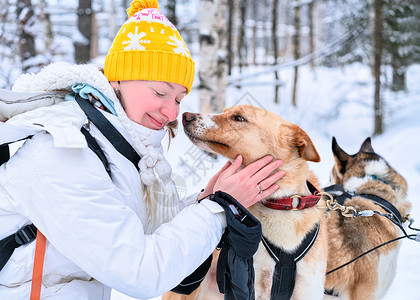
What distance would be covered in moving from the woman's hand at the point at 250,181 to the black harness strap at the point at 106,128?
0.46 meters

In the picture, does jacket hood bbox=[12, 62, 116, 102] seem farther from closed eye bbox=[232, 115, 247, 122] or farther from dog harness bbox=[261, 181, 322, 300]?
dog harness bbox=[261, 181, 322, 300]

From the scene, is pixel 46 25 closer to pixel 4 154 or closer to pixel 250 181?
pixel 4 154

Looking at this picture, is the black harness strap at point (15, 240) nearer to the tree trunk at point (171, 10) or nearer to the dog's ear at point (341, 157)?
the dog's ear at point (341, 157)

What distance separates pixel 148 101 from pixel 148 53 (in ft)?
0.73

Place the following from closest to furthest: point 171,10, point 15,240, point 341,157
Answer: point 15,240 → point 341,157 → point 171,10

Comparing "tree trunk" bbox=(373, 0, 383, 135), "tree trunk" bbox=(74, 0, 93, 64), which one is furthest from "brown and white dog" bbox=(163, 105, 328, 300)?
"tree trunk" bbox=(373, 0, 383, 135)

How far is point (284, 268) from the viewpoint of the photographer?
1.78 metres

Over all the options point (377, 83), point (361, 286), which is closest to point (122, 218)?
point (361, 286)

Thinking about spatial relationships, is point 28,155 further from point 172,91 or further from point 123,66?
point 172,91

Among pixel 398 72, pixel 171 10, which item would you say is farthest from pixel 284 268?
pixel 398 72

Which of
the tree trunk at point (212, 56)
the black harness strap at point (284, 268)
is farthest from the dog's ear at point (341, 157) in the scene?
the tree trunk at point (212, 56)

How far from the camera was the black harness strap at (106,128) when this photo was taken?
1377 millimetres

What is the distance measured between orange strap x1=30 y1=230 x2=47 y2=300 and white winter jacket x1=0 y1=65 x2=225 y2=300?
3 cm

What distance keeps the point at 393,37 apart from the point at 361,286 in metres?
9.80
